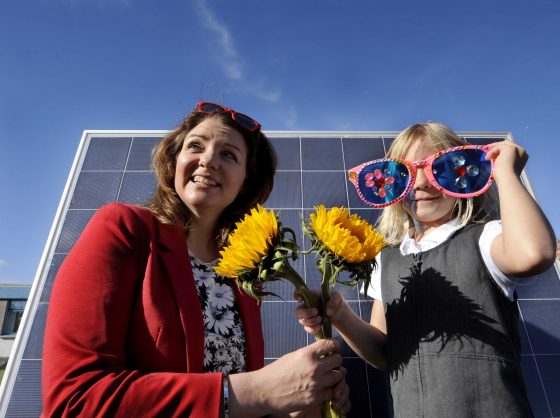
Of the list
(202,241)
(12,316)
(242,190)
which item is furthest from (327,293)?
(12,316)

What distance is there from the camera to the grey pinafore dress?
1.48 meters

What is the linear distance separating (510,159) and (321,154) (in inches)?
133

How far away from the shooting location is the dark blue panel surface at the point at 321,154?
185 inches

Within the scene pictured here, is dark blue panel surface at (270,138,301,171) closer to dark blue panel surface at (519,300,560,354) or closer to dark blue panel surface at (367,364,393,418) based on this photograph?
dark blue panel surface at (367,364,393,418)

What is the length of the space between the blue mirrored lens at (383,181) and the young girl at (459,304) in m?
0.04

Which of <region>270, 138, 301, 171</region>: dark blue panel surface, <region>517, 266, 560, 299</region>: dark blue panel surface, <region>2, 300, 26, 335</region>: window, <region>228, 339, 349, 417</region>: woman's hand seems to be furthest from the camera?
<region>2, 300, 26, 335</region>: window

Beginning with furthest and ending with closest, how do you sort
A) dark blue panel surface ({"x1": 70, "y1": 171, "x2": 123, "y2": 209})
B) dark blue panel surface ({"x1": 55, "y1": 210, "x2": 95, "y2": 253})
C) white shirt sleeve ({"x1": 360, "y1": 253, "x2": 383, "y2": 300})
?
dark blue panel surface ({"x1": 70, "y1": 171, "x2": 123, "y2": 209}), dark blue panel surface ({"x1": 55, "y1": 210, "x2": 95, "y2": 253}), white shirt sleeve ({"x1": 360, "y1": 253, "x2": 383, "y2": 300})

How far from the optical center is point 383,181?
208 centimetres

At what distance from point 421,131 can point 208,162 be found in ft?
4.42

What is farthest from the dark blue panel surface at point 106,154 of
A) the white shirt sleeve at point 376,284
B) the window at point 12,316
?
the window at point 12,316

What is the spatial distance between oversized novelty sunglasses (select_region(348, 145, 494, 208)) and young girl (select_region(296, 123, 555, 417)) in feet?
0.08

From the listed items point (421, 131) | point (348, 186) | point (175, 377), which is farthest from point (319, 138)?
point (175, 377)

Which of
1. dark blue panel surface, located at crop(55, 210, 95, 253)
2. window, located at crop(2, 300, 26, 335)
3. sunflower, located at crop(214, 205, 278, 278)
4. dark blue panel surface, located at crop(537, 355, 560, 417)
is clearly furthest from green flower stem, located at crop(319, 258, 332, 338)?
window, located at crop(2, 300, 26, 335)

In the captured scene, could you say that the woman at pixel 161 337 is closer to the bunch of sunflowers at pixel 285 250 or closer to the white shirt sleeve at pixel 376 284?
the bunch of sunflowers at pixel 285 250
